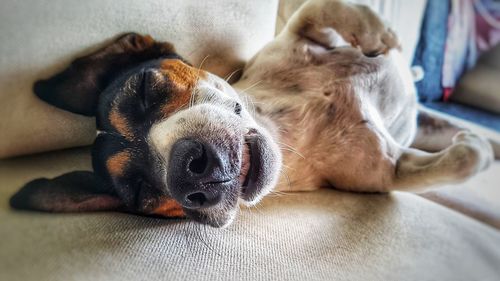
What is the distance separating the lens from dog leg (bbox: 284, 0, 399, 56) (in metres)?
0.89

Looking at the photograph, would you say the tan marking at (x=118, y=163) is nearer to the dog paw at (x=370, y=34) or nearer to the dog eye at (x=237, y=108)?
the dog eye at (x=237, y=108)

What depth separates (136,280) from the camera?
483 mm

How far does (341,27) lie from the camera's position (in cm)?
96

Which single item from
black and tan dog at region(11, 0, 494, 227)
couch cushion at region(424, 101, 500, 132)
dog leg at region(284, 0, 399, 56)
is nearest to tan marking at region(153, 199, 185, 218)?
black and tan dog at region(11, 0, 494, 227)

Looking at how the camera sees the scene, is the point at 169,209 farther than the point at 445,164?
No

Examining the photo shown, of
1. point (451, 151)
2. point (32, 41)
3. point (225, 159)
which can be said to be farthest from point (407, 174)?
point (32, 41)

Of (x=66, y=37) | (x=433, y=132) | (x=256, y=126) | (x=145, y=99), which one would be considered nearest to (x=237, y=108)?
(x=256, y=126)

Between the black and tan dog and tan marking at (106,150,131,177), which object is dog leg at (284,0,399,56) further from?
tan marking at (106,150,131,177)

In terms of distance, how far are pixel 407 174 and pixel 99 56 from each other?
0.58 m

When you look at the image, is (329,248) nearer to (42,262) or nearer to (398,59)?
(42,262)

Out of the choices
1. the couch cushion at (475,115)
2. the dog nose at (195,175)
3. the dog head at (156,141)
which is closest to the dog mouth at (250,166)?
the dog head at (156,141)

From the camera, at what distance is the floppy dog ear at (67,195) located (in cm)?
51

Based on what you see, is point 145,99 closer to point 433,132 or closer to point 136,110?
point 136,110

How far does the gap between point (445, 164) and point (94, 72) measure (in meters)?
0.59
